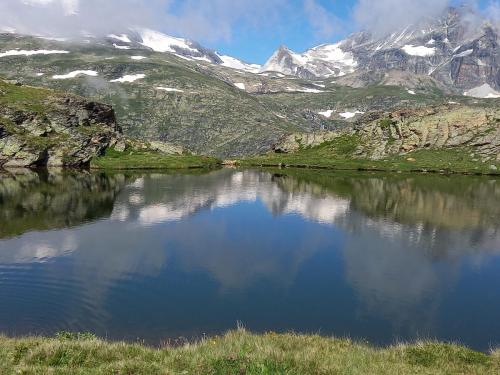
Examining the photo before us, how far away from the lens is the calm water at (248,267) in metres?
31.0

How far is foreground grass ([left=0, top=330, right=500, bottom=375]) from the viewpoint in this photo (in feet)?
54.1

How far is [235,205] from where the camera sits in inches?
3548

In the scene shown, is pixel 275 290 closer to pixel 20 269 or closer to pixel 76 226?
pixel 20 269

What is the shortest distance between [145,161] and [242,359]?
161 meters

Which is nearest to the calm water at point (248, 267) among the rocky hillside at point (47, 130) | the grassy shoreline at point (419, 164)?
the rocky hillside at point (47, 130)

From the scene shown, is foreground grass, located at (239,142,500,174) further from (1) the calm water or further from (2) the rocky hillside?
(2) the rocky hillside

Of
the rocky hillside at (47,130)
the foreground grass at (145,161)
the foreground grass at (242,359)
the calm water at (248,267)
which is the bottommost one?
the calm water at (248,267)

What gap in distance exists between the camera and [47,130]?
166 meters

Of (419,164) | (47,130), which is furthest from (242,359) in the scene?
(419,164)

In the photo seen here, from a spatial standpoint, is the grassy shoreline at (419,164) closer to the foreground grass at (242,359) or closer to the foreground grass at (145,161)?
the foreground grass at (145,161)

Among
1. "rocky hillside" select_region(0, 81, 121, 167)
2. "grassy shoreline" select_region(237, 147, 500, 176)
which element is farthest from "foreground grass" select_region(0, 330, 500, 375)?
"grassy shoreline" select_region(237, 147, 500, 176)

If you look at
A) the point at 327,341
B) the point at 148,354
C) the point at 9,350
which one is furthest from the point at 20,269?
the point at 327,341

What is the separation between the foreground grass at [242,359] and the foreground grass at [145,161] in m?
149

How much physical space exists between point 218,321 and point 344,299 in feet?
35.8
